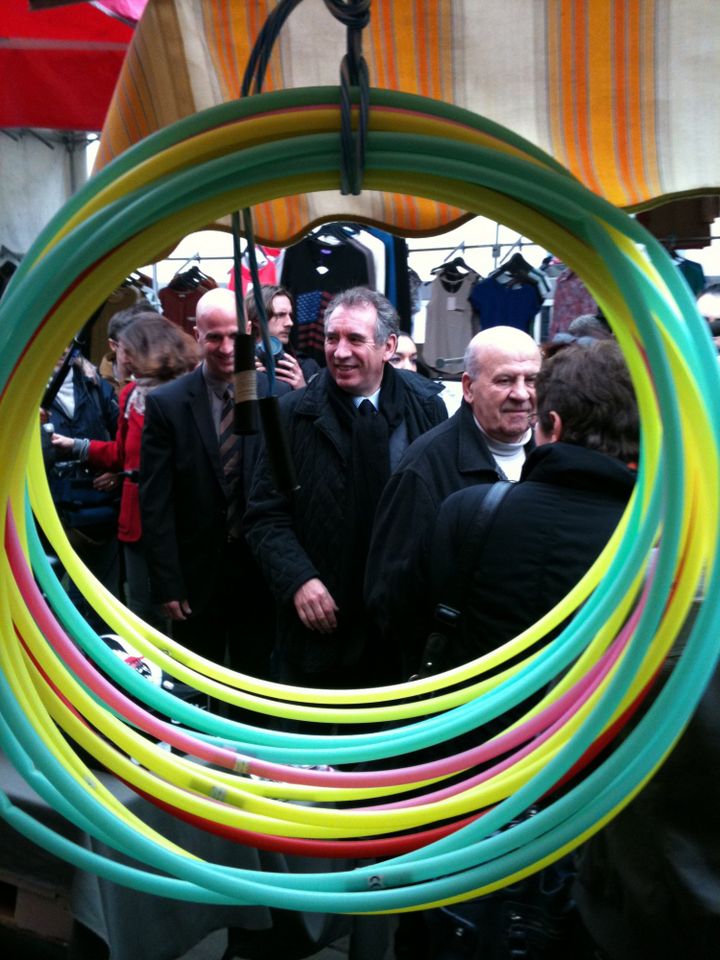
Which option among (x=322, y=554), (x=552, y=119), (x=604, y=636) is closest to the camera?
(x=604, y=636)

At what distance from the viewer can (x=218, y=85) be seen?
6.18 feet

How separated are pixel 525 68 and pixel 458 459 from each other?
1290 mm

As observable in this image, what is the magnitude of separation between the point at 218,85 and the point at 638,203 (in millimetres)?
794

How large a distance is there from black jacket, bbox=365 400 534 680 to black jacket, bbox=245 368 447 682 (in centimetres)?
45

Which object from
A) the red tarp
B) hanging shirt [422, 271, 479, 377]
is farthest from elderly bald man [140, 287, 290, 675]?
hanging shirt [422, 271, 479, 377]

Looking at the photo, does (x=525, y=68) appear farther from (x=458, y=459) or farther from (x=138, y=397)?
(x=138, y=397)

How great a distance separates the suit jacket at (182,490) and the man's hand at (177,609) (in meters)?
0.03

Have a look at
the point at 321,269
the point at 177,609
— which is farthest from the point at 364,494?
the point at 321,269

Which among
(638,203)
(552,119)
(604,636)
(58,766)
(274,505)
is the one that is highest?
(552,119)

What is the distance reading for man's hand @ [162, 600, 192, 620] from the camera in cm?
395

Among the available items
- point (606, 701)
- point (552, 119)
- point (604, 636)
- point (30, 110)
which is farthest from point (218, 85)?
point (606, 701)

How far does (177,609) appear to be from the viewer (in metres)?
3.97

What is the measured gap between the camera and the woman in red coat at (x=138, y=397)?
4.54m

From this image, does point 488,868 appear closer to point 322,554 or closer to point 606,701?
point 606,701
